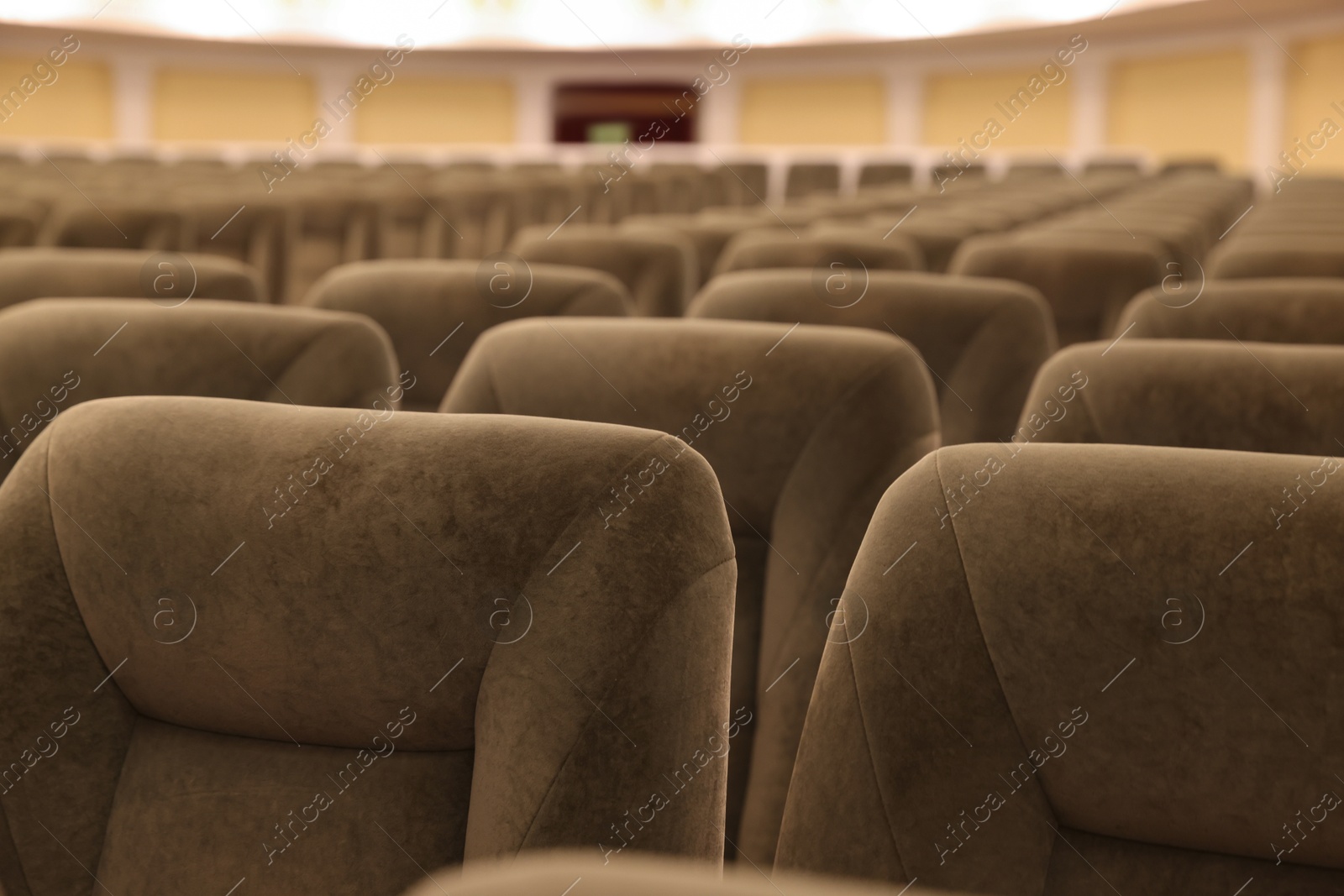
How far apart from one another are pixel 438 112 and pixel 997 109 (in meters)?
9.13

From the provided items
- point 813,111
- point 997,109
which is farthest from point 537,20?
point 997,109

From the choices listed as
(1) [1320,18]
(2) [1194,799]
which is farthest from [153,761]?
(1) [1320,18]

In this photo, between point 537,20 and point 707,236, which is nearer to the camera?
point 707,236

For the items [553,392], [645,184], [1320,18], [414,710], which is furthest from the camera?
[1320,18]

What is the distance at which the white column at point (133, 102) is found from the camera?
19172mm

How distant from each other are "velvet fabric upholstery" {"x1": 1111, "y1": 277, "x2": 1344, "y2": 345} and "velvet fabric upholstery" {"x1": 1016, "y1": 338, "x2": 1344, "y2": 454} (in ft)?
1.81

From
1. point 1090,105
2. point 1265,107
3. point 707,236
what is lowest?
point 1090,105

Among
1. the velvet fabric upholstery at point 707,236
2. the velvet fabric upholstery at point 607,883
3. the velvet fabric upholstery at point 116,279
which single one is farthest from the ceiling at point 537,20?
the velvet fabric upholstery at point 607,883

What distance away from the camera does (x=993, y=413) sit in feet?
6.68

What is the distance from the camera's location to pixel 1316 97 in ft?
51.4

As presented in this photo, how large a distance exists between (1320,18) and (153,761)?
17.4m

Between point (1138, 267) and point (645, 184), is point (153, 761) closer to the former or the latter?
point (1138, 267)

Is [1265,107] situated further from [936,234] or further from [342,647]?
[342,647]

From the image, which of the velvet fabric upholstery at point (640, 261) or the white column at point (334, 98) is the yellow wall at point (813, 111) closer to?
the white column at point (334, 98)
